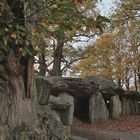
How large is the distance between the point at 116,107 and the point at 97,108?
5.48ft

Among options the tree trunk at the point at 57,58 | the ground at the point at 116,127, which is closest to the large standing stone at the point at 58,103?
the ground at the point at 116,127

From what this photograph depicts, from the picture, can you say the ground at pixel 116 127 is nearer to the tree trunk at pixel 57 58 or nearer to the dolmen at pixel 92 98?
the dolmen at pixel 92 98

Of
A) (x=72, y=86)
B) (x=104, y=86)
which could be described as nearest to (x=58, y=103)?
(x=72, y=86)

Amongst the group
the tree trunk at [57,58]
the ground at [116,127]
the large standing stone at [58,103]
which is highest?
the tree trunk at [57,58]

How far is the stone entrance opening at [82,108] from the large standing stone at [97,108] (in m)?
0.77

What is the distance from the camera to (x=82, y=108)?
2028cm

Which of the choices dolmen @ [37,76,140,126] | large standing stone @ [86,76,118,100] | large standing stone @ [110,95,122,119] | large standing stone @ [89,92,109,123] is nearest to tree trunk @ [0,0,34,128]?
dolmen @ [37,76,140,126]

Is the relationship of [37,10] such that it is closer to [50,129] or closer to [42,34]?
[42,34]

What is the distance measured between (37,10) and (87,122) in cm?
1467

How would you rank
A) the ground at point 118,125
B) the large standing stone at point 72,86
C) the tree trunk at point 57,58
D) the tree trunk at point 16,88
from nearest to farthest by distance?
the tree trunk at point 16,88, the ground at point 118,125, the large standing stone at point 72,86, the tree trunk at point 57,58

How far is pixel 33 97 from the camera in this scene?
210 inches

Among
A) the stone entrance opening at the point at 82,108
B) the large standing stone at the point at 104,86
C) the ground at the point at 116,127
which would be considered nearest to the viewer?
the ground at the point at 116,127

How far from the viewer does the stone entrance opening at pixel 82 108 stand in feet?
65.1

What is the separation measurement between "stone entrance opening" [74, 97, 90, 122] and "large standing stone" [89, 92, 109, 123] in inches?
30.3
